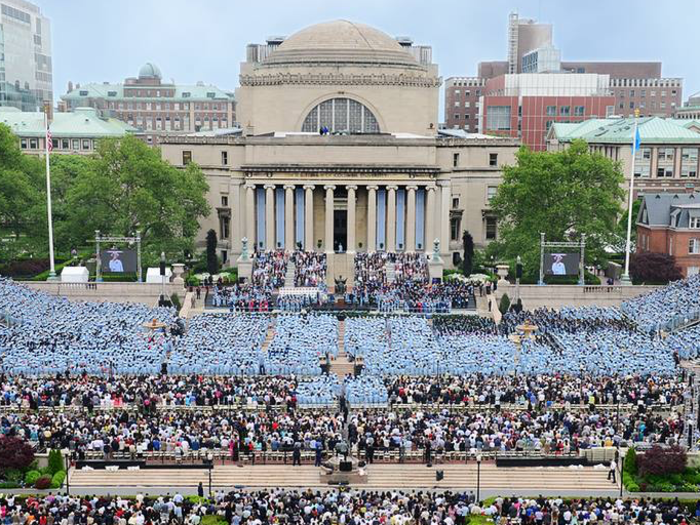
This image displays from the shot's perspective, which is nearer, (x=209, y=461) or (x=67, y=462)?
(x=67, y=462)

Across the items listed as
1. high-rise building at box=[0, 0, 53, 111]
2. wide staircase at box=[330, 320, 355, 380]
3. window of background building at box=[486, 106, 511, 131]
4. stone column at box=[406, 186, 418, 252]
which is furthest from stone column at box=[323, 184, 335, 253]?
high-rise building at box=[0, 0, 53, 111]

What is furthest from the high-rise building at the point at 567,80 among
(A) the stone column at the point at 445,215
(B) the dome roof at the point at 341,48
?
(A) the stone column at the point at 445,215

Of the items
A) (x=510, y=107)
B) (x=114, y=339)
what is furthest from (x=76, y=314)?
(x=510, y=107)

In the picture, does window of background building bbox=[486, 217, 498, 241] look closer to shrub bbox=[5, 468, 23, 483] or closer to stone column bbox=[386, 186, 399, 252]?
stone column bbox=[386, 186, 399, 252]

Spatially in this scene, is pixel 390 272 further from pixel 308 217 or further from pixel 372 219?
pixel 308 217

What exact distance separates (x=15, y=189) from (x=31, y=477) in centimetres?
5165

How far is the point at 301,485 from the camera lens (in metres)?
38.6

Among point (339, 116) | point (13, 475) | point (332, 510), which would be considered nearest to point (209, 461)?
point (332, 510)

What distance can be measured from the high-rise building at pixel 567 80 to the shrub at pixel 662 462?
120900 mm

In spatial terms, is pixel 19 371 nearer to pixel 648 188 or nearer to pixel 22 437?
pixel 22 437

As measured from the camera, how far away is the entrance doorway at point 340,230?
89.1 meters

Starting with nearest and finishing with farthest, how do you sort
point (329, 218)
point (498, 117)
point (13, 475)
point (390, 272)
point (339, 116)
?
point (13, 475)
point (390, 272)
point (329, 218)
point (339, 116)
point (498, 117)

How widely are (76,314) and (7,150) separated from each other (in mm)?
29741

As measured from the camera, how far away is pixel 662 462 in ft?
125
